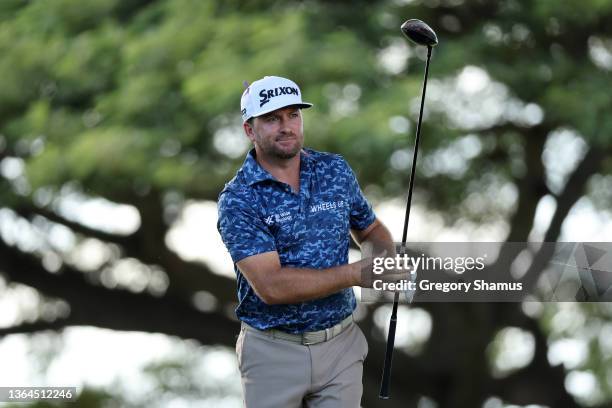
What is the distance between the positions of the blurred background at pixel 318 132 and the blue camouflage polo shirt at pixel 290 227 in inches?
98.4

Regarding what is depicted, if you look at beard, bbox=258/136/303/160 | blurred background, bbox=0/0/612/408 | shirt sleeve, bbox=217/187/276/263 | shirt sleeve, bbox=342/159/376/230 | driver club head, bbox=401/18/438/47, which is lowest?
shirt sleeve, bbox=217/187/276/263

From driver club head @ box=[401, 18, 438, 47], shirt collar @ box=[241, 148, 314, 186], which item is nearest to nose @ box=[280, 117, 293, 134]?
shirt collar @ box=[241, 148, 314, 186]

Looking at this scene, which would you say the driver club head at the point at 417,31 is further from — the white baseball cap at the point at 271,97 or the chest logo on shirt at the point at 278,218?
the chest logo on shirt at the point at 278,218

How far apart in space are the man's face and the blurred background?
252cm

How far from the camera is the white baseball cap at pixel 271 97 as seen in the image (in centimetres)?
277

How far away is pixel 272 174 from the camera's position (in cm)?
280

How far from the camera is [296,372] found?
2799 millimetres

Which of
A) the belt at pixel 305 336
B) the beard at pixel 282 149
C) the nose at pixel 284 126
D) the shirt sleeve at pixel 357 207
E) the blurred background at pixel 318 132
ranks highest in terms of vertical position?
the blurred background at pixel 318 132

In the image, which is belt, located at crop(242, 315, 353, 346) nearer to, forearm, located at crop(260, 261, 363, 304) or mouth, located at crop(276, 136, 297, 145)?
forearm, located at crop(260, 261, 363, 304)

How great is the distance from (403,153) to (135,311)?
3.91 meters

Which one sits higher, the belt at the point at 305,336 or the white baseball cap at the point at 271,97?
the white baseball cap at the point at 271,97

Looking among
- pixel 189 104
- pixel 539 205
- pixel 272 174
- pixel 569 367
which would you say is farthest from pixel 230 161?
pixel 569 367

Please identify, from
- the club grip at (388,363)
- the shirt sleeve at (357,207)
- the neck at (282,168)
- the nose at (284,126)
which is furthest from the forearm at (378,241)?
the nose at (284,126)

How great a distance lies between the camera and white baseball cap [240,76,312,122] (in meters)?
2.77
